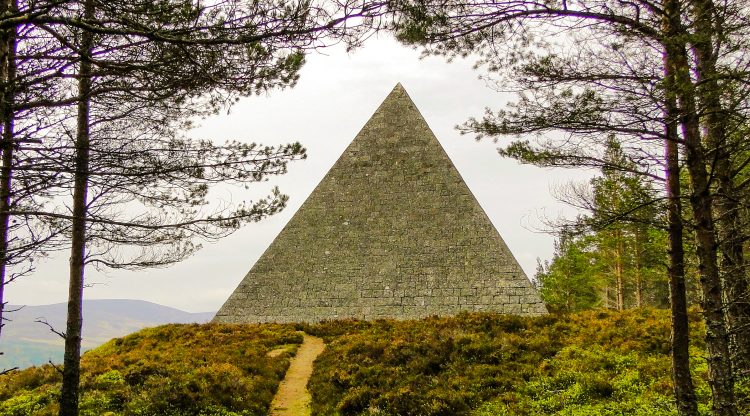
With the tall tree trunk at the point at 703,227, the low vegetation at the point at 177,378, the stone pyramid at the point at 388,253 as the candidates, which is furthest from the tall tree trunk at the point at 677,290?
the stone pyramid at the point at 388,253

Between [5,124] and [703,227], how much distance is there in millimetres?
8841

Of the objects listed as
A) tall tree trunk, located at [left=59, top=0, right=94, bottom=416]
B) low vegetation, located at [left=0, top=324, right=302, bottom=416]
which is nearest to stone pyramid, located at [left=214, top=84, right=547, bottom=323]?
Answer: low vegetation, located at [left=0, top=324, right=302, bottom=416]

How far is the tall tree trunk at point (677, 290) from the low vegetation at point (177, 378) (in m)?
7.13

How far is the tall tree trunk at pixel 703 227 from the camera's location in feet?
19.6

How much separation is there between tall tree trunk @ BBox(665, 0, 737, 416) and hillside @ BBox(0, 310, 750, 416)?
1.76 m

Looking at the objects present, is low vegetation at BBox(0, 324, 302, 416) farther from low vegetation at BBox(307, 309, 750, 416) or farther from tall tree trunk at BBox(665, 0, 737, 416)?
tall tree trunk at BBox(665, 0, 737, 416)

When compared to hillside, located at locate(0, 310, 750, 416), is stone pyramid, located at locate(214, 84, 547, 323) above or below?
above

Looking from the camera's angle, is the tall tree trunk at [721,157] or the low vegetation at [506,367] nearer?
the tall tree trunk at [721,157]

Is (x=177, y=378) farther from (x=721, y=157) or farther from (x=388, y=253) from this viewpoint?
(x=721, y=157)

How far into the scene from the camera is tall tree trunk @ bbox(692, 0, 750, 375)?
19.6 ft

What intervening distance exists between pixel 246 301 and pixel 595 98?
1300 cm

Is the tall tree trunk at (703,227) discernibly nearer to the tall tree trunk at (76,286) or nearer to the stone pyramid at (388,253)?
the tall tree trunk at (76,286)

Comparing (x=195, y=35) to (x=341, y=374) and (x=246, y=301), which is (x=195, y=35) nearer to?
(x=341, y=374)

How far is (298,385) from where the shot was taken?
11.9 meters
